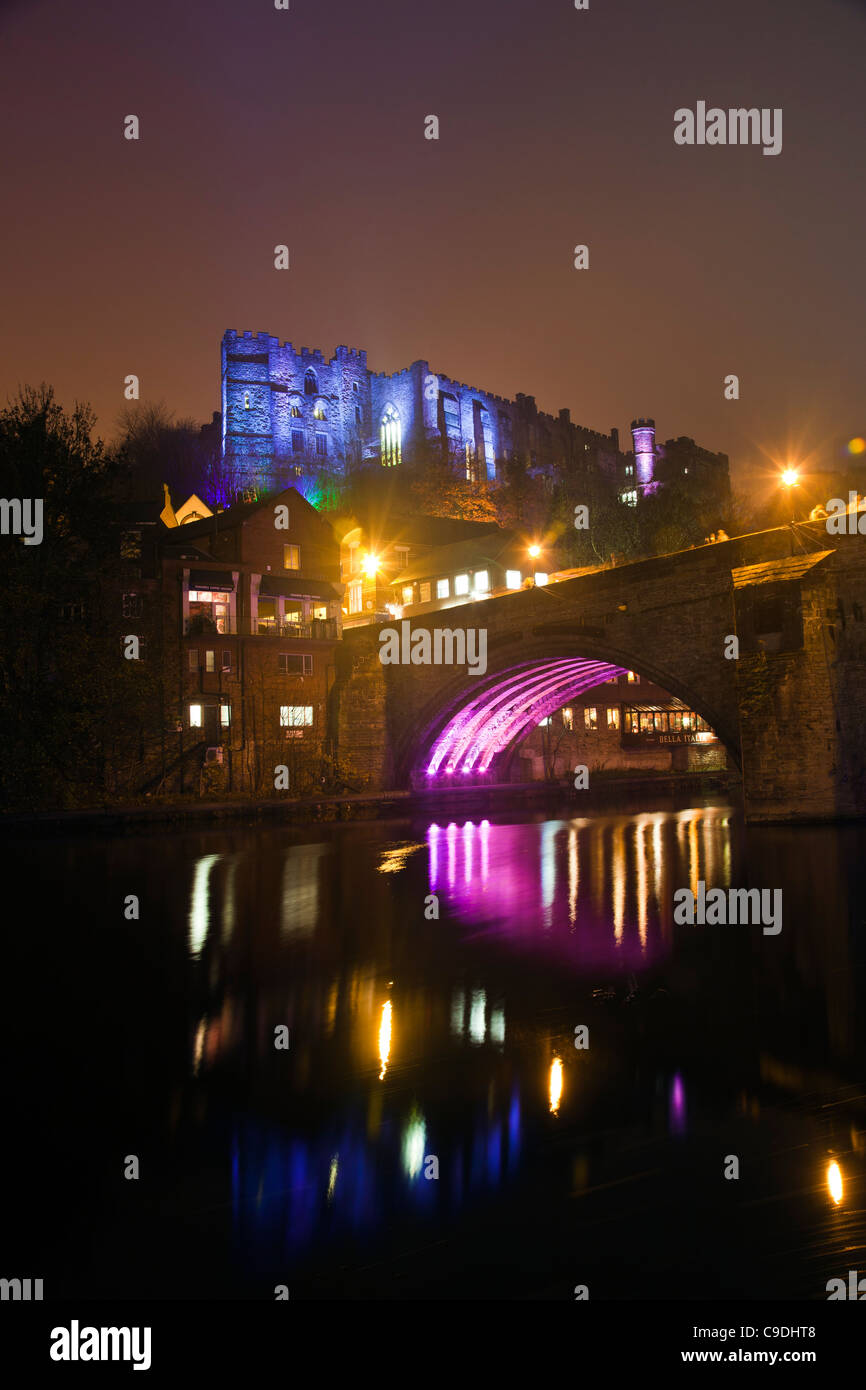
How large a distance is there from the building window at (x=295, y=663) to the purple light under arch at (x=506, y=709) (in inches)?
319

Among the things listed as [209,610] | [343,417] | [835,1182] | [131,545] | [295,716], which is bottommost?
[835,1182]

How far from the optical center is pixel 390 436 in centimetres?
9200

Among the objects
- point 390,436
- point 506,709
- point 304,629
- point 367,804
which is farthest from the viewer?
point 390,436

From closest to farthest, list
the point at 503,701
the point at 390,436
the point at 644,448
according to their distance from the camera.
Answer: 1. the point at 503,701
2. the point at 390,436
3. the point at 644,448

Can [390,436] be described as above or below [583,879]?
above

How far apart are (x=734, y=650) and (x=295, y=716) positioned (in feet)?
A: 84.7

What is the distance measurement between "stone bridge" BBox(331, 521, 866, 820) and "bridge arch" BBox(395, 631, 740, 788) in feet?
0.34

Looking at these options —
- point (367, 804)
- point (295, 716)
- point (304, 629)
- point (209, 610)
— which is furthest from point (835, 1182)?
point (304, 629)

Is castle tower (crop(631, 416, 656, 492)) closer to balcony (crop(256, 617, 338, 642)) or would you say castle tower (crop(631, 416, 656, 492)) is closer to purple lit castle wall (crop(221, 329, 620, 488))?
purple lit castle wall (crop(221, 329, 620, 488))

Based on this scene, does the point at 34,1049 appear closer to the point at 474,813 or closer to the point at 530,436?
the point at 474,813

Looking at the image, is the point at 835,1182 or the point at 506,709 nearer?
the point at 835,1182

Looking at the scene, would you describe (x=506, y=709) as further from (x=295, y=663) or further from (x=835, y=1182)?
(x=835, y=1182)

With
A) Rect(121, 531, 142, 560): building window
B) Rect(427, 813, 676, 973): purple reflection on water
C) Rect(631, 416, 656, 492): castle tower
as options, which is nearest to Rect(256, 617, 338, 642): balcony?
Rect(121, 531, 142, 560): building window

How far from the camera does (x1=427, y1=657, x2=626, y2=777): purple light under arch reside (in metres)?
41.2
